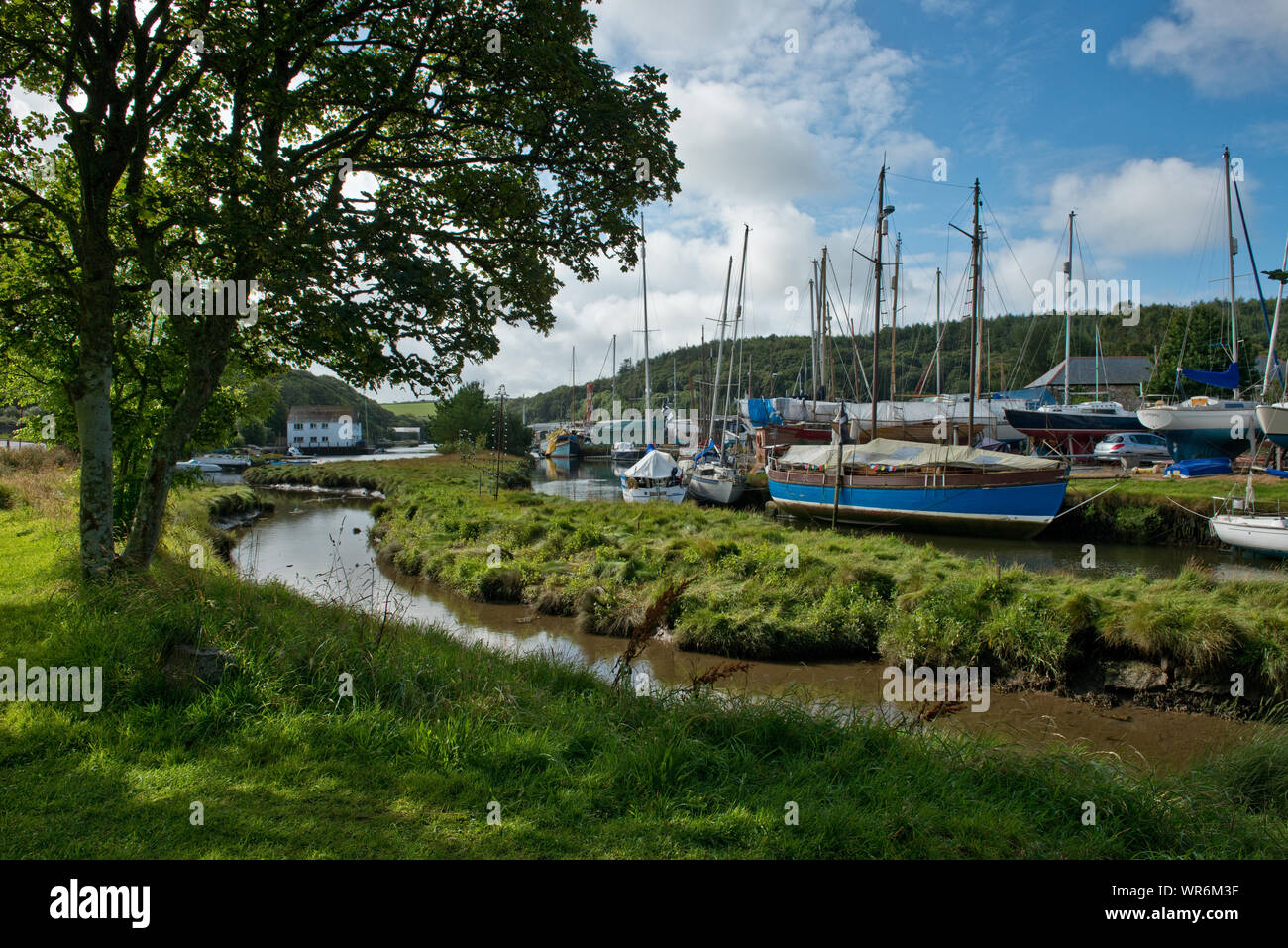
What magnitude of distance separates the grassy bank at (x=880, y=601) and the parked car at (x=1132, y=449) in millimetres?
A: 25090

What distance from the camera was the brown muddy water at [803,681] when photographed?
28.1 ft

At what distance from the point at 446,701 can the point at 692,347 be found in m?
132

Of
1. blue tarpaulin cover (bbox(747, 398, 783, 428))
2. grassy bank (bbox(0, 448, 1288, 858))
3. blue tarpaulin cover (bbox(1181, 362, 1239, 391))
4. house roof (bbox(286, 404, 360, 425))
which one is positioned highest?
house roof (bbox(286, 404, 360, 425))

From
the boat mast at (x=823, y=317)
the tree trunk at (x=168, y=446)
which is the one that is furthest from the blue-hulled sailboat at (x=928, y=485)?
the tree trunk at (x=168, y=446)

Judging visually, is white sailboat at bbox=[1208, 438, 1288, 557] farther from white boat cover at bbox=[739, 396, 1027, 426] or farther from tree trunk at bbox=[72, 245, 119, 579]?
tree trunk at bbox=[72, 245, 119, 579]

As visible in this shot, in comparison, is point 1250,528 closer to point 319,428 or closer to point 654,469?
point 654,469

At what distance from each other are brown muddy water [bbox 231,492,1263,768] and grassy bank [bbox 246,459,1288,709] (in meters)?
0.47

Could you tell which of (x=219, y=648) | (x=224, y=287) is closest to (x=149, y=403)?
(x=224, y=287)

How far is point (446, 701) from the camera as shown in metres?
5.91

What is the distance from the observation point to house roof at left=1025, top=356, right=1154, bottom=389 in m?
66.1

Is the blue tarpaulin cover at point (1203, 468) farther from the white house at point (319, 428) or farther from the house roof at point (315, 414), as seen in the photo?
the house roof at point (315, 414)

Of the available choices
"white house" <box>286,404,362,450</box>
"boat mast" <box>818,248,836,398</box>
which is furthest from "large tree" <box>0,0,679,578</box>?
"white house" <box>286,404,362,450</box>

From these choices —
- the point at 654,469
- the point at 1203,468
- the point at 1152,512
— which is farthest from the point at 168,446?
the point at 1203,468

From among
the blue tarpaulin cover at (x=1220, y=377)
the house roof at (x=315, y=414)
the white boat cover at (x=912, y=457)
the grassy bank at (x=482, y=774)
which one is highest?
the house roof at (x=315, y=414)
